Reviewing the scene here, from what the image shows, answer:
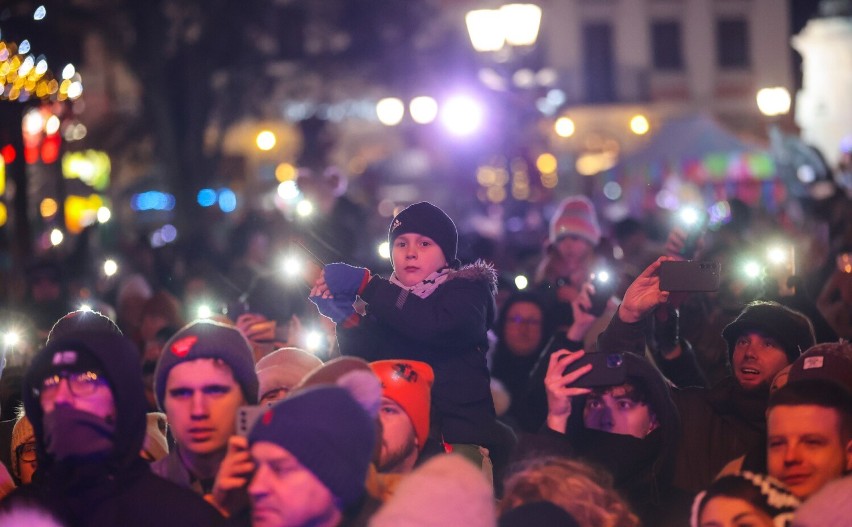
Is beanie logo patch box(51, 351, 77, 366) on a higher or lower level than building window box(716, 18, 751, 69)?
lower

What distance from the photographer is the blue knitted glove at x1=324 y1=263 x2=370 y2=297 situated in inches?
197

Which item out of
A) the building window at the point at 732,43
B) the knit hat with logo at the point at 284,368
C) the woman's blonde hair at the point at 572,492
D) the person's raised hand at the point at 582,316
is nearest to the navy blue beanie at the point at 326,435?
the woman's blonde hair at the point at 572,492

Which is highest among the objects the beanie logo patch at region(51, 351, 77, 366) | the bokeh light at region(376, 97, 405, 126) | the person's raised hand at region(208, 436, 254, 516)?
the bokeh light at region(376, 97, 405, 126)

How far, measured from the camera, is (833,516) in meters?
3.59

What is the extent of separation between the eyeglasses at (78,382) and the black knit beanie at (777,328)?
2688 mm

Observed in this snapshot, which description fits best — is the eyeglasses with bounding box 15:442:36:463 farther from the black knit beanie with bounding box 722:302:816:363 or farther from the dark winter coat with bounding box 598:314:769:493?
the black knit beanie with bounding box 722:302:816:363

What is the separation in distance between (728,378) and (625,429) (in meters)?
0.77

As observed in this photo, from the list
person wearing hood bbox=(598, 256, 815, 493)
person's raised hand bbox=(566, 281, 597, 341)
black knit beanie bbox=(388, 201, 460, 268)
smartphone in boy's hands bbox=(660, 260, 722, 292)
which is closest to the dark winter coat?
person wearing hood bbox=(598, 256, 815, 493)

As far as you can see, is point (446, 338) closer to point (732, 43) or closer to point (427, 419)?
point (427, 419)

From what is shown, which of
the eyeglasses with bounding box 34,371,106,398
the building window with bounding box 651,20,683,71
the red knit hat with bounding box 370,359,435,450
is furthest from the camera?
the building window with bounding box 651,20,683,71

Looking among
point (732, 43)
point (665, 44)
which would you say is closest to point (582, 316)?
point (665, 44)

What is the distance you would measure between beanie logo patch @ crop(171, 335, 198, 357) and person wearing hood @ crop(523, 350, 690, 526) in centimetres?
121

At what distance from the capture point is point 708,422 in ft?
17.7

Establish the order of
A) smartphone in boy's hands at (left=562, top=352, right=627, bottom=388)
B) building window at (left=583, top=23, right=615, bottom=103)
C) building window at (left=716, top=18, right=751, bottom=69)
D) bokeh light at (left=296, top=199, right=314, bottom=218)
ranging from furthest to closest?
building window at (left=716, top=18, right=751, bottom=69) < building window at (left=583, top=23, right=615, bottom=103) < bokeh light at (left=296, top=199, right=314, bottom=218) < smartphone in boy's hands at (left=562, top=352, right=627, bottom=388)
